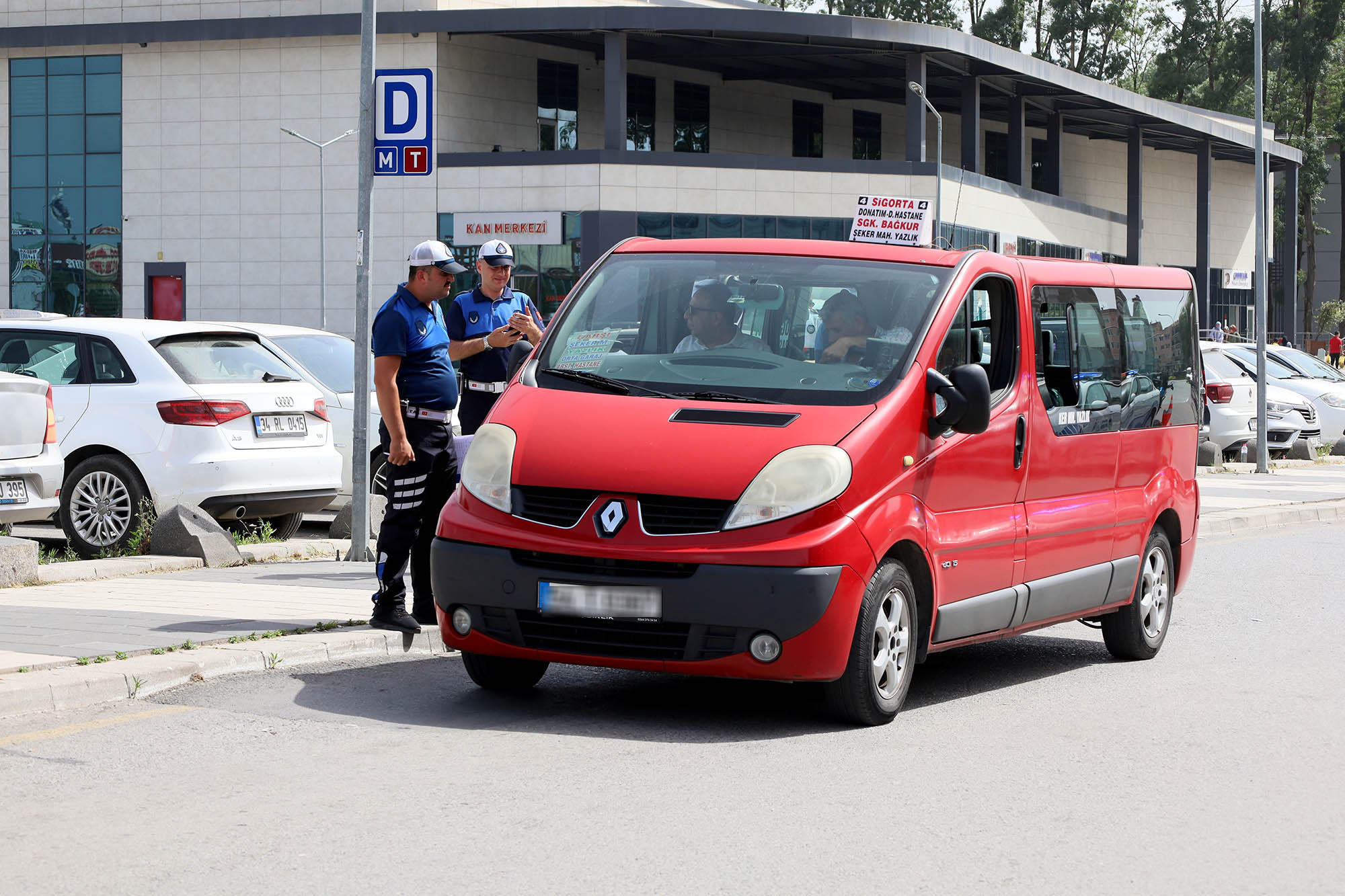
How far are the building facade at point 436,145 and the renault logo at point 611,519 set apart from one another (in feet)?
129

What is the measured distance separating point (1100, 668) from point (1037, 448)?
1452mm

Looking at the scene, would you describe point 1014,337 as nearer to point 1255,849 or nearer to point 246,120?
point 1255,849

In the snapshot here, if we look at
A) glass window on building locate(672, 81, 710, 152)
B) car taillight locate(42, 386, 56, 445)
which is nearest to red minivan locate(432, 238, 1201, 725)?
car taillight locate(42, 386, 56, 445)

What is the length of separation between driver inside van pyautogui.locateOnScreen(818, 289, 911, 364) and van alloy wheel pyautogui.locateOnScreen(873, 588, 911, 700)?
1018mm

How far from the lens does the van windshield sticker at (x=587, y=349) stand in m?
7.67

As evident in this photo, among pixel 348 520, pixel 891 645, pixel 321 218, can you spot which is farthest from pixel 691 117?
pixel 891 645

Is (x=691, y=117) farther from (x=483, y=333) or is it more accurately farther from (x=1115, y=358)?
(x=1115, y=358)

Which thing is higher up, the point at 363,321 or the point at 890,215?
the point at 890,215

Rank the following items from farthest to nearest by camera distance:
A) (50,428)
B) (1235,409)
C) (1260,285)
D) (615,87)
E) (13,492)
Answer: (615,87) → (1260,285) → (1235,409) → (50,428) → (13,492)

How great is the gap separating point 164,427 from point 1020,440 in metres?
6.45

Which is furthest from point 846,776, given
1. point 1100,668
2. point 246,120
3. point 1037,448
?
point 246,120

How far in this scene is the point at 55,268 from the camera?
170ft

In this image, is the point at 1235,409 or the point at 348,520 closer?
the point at 348,520

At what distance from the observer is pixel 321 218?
48.6 meters
